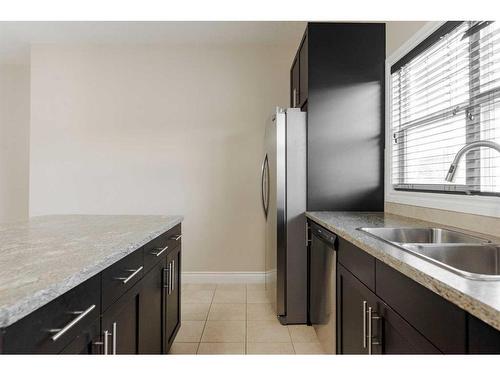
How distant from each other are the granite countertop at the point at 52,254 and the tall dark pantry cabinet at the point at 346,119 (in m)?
1.43

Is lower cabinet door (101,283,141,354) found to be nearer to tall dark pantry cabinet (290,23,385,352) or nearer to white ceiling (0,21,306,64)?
tall dark pantry cabinet (290,23,385,352)

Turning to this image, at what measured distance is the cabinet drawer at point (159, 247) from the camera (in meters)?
1.57

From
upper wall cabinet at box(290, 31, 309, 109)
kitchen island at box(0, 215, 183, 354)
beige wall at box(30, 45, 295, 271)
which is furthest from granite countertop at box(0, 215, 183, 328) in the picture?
beige wall at box(30, 45, 295, 271)

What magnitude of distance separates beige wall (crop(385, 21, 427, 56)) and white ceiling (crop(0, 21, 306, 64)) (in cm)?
91

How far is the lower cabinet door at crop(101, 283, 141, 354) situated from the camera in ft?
3.64

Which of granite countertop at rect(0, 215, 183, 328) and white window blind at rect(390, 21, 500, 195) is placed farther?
white window blind at rect(390, 21, 500, 195)

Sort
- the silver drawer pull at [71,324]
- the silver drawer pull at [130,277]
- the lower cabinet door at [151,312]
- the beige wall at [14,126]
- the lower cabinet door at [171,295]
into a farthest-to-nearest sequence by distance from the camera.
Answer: the beige wall at [14,126] → the lower cabinet door at [171,295] → the lower cabinet door at [151,312] → the silver drawer pull at [130,277] → the silver drawer pull at [71,324]

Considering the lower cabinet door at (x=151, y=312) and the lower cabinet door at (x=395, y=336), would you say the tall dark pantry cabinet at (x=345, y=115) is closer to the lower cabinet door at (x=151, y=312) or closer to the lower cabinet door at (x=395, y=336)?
the lower cabinet door at (x=151, y=312)

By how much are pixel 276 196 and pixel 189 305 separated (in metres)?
1.36

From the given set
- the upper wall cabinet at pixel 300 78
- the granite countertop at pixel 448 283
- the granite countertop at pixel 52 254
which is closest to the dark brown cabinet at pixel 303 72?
the upper wall cabinet at pixel 300 78

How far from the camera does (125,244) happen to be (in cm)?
128

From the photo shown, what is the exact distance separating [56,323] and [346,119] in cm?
247
